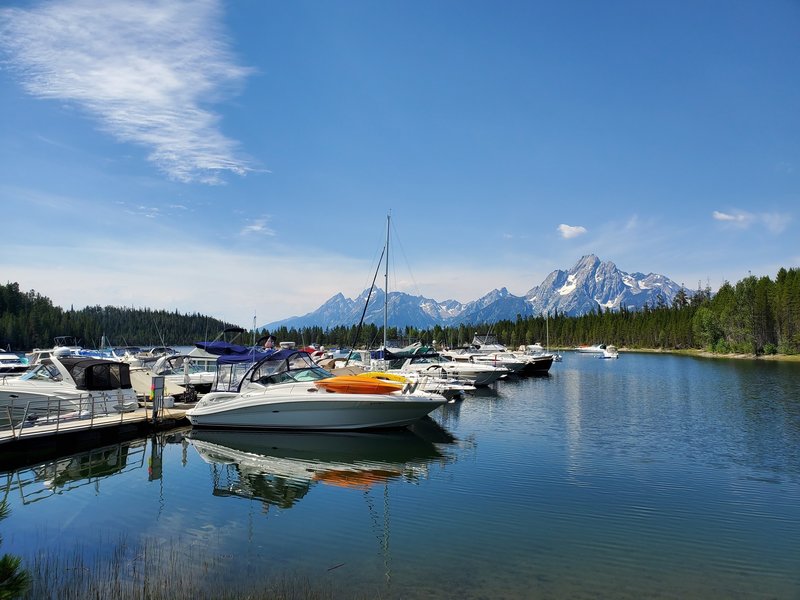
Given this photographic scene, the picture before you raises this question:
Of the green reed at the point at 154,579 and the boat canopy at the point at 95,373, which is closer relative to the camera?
the green reed at the point at 154,579

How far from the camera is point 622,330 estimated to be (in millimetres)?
155750

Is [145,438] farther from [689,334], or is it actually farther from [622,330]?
[622,330]

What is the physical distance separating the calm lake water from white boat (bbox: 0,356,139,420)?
119 inches

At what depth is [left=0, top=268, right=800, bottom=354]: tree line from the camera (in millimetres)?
96500

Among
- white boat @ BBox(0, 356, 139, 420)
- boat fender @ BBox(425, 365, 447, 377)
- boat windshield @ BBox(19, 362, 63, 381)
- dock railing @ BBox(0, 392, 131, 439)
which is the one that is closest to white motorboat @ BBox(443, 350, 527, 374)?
boat fender @ BBox(425, 365, 447, 377)

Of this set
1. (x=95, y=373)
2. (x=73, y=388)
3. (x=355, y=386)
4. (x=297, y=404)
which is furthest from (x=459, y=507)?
(x=73, y=388)

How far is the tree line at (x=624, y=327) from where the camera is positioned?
96.5 meters

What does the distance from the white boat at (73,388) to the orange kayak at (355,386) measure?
8.89 metres

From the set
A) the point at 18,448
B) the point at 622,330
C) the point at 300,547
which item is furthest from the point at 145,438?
the point at 622,330

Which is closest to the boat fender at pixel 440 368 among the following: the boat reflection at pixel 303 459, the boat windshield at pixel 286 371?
the boat reflection at pixel 303 459

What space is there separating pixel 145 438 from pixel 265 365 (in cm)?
558

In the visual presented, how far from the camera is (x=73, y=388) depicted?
23.3 metres

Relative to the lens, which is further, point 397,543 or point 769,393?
point 769,393

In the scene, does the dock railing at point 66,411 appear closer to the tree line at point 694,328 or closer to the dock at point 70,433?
the dock at point 70,433
